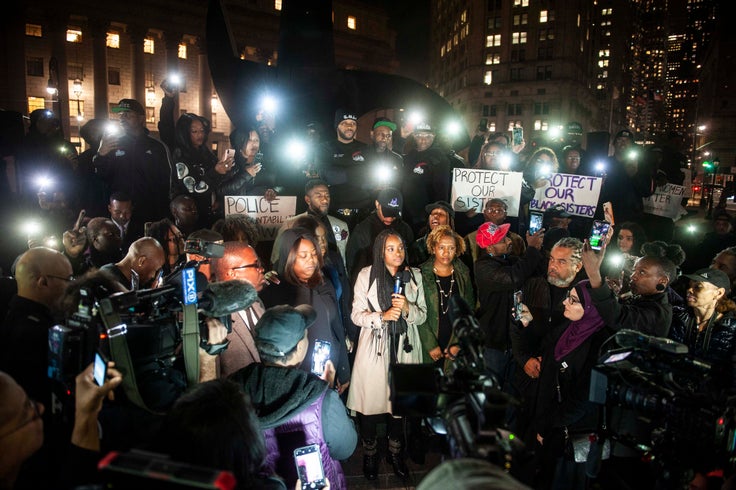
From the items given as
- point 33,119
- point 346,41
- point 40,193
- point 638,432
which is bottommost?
point 638,432

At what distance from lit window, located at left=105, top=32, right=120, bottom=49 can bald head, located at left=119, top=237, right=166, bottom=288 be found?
55111 millimetres

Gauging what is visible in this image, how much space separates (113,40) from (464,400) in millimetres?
58805

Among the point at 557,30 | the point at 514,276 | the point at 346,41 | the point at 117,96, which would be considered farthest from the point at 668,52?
the point at 514,276

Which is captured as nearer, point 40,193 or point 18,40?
point 40,193

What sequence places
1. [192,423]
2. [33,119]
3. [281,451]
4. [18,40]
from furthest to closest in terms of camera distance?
[18,40] → [33,119] → [281,451] → [192,423]

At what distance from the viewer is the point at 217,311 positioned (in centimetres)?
288

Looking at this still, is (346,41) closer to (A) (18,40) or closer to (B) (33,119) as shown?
(A) (18,40)

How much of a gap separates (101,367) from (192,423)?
739 mm

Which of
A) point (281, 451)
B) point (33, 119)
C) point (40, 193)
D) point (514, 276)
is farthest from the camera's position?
point (33, 119)

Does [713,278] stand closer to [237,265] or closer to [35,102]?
[237,265]

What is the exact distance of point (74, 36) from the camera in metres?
47.8

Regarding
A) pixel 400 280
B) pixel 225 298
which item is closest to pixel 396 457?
pixel 400 280

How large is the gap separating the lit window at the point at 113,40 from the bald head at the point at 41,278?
55.9 metres

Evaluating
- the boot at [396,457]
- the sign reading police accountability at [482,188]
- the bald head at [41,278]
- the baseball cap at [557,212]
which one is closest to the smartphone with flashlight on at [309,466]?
the bald head at [41,278]
